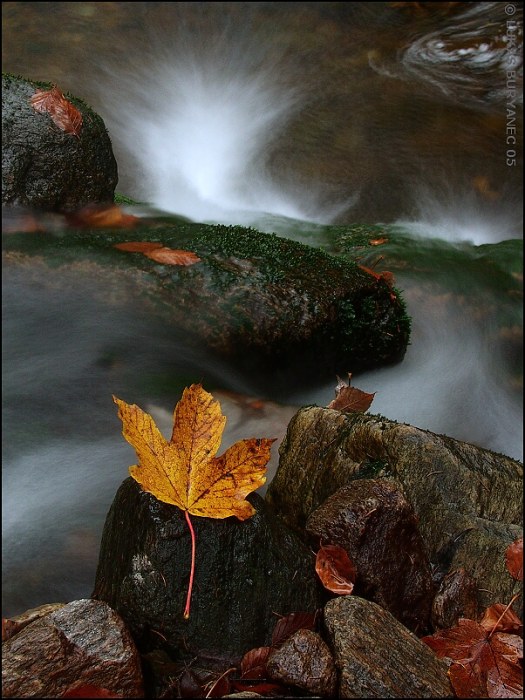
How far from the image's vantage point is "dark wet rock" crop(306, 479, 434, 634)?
7.12ft

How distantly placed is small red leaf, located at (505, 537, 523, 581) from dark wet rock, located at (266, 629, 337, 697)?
36.5 inches

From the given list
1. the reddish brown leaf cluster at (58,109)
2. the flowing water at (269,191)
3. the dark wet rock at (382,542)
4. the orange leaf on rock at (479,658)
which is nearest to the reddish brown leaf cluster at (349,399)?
the flowing water at (269,191)

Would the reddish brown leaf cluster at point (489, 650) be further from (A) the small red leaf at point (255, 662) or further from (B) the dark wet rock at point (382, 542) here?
Result: (A) the small red leaf at point (255, 662)

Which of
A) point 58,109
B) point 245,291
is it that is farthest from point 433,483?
point 58,109

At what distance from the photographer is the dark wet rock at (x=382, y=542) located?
85.4 inches

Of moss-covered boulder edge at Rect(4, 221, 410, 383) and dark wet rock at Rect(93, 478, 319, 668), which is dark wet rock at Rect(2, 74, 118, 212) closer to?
moss-covered boulder edge at Rect(4, 221, 410, 383)

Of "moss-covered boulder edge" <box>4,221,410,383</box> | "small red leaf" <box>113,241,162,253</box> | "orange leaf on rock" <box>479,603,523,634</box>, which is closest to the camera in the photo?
"orange leaf on rock" <box>479,603,523,634</box>

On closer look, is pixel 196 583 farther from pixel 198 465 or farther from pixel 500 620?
pixel 500 620

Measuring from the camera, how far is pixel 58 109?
3043 mm

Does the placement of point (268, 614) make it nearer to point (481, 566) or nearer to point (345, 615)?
point (345, 615)

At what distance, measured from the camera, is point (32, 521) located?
2.57 meters

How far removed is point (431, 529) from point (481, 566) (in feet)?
0.74

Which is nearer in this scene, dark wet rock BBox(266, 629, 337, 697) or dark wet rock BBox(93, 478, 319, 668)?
dark wet rock BBox(266, 629, 337, 697)

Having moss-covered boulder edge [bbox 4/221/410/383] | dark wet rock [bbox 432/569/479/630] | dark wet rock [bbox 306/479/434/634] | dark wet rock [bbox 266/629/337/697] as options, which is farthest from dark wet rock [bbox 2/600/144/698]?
moss-covered boulder edge [bbox 4/221/410/383]
